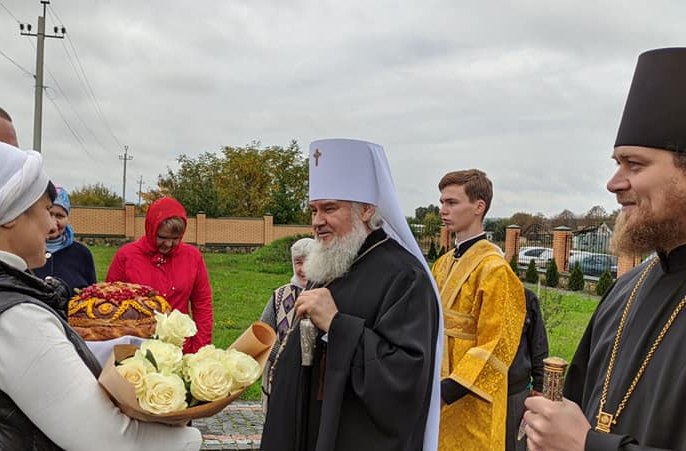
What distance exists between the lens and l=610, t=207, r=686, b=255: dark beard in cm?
185

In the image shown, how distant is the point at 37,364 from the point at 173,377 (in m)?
0.38

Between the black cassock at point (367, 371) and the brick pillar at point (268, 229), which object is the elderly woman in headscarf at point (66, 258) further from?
the brick pillar at point (268, 229)

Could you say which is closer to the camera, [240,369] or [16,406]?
[16,406]

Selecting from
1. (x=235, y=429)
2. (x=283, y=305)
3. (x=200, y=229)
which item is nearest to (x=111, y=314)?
(x=283, y=305)

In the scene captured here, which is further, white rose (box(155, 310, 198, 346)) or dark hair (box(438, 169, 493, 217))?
dark hair (box(438, 169, 493, 217))

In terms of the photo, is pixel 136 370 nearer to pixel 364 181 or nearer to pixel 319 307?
pixel 319 307

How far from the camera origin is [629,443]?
67.3 inches

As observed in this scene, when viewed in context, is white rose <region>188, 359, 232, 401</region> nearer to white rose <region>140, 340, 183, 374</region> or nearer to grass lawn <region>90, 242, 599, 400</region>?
white rose <region>140, 340, 183, 374</region>

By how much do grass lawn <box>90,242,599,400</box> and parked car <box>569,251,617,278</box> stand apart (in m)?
3.00

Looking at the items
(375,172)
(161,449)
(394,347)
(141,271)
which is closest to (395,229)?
(375,172)

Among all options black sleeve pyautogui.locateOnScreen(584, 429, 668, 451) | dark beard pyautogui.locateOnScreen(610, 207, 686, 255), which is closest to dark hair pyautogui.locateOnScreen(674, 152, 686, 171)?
dark beard pyautogui.locateOnScreen(610, 207, 686, 255)

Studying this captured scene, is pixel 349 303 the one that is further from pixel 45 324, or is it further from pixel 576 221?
pixel 576 221

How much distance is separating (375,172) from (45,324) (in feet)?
6.81

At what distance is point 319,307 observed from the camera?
307cm
